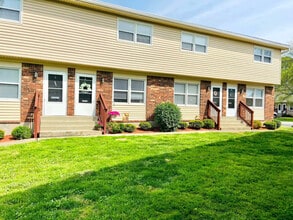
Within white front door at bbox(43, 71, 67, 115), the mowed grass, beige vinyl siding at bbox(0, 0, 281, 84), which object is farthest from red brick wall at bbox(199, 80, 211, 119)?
white front door at bbox(43, 71, 67, 115)

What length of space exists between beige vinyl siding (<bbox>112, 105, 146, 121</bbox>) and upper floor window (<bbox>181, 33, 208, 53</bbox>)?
14.4 feet

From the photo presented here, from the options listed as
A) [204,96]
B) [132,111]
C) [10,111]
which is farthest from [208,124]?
[10,111]

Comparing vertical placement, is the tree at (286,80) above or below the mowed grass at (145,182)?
above

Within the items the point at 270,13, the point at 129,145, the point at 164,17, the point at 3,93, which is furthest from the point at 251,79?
the point at 3,93

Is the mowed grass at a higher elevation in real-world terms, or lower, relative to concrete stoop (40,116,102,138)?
lower

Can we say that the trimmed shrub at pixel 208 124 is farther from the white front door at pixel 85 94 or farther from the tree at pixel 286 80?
the tree at pixel 286 80

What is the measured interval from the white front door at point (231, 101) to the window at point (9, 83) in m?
12.5

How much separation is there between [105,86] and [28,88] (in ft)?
11.4

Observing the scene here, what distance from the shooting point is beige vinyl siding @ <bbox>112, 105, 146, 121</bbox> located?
1272cm

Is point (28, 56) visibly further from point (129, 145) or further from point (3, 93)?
point (129, 145)

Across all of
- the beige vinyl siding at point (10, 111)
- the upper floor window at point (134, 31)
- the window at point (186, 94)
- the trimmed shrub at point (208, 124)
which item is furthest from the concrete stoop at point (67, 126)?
the trimmed shrub at point (208, 124)

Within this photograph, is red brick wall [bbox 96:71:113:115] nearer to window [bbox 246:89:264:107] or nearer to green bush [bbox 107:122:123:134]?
green bush [bbox 107:122:123:134]

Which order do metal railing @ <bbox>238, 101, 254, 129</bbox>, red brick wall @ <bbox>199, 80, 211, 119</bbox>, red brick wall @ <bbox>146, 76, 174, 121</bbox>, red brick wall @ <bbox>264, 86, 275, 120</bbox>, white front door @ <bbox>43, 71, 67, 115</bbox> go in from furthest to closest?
red brick wall @ <bbox>264, 86, 275, 120</bbox> → metal railing @ <bbox>238, 101, 254, 129</bbox> → red brick wall @ <bbox>199, 80, 211, 119</bbox> → red brick wall @ <bbox>146, 76, 174, 121</bbox> → white front door @ <bbox>43, 71, 67, 115</bbox>

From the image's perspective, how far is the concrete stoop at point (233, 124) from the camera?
14.7 metres
